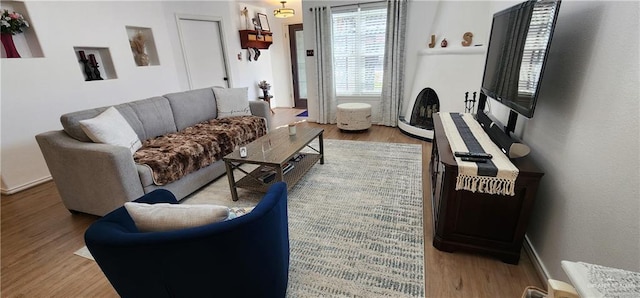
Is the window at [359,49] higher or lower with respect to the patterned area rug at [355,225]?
higher

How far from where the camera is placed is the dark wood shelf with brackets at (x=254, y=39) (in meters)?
5.46

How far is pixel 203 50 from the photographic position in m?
4.84

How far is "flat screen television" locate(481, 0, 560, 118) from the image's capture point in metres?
1.39

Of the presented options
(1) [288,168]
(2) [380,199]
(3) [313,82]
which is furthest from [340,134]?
(2) [380,199]

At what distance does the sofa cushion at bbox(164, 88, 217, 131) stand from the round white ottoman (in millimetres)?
1939

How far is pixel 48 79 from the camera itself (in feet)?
9.80

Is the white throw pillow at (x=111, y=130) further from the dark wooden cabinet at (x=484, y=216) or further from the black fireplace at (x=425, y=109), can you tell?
the black fireplace at (x=425, y=109)

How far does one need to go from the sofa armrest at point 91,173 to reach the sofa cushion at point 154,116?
66 centimetres

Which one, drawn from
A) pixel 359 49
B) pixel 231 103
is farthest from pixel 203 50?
pixel 359 49

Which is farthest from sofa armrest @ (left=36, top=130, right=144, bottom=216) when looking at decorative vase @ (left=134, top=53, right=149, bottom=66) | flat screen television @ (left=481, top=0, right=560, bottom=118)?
flat screen television @ (left=481, top=0, right=560, bottom=118)

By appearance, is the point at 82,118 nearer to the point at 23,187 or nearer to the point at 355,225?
the point at 23,187

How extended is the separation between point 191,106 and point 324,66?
2.40m

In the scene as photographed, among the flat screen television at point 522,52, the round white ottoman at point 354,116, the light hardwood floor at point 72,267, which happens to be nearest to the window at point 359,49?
the round white ottoman at point 354,116

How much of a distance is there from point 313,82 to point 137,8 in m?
2.83
